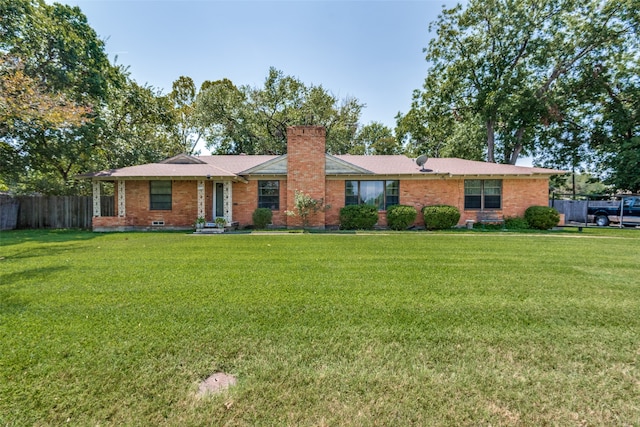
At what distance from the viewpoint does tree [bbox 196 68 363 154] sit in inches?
1054

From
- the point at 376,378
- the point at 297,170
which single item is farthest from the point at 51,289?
the point at 297,170

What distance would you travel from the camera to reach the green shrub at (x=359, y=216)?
46.4 feet

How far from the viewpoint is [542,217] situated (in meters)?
14.1

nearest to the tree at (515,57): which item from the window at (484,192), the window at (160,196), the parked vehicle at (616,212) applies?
the parked vehicle at (616,212)

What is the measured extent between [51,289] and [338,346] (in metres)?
5.09

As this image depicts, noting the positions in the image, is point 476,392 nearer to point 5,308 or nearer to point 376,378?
point 376,378

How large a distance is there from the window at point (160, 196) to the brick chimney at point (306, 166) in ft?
Result: 20.8

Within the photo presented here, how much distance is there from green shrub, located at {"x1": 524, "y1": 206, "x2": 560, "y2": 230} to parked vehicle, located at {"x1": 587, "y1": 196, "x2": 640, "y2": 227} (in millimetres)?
6269

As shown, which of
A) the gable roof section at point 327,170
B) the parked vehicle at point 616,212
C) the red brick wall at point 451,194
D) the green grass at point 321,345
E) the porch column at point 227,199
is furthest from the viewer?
the parked vehicle at point 616,212

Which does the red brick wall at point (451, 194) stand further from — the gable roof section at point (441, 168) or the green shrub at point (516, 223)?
the gable roof section at point (441, 168)

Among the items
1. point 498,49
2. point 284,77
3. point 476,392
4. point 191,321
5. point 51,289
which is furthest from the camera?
point 284,77

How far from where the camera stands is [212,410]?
7.17 feet

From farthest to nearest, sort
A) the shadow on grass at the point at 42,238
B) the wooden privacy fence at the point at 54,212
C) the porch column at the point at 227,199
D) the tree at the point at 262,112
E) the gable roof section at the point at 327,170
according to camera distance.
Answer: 1. the tree at the point at 262,112
2. the wooden privacy fence at the point at 54,212
3. the porch column at the point at 227,199
4. the gable roof section at the point at 327,170
5. the shadow on grass at the point at 42,238

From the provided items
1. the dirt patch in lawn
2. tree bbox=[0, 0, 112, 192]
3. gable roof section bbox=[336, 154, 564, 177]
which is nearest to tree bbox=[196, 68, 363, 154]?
tree bbox=[0, 0, 112, 192]
